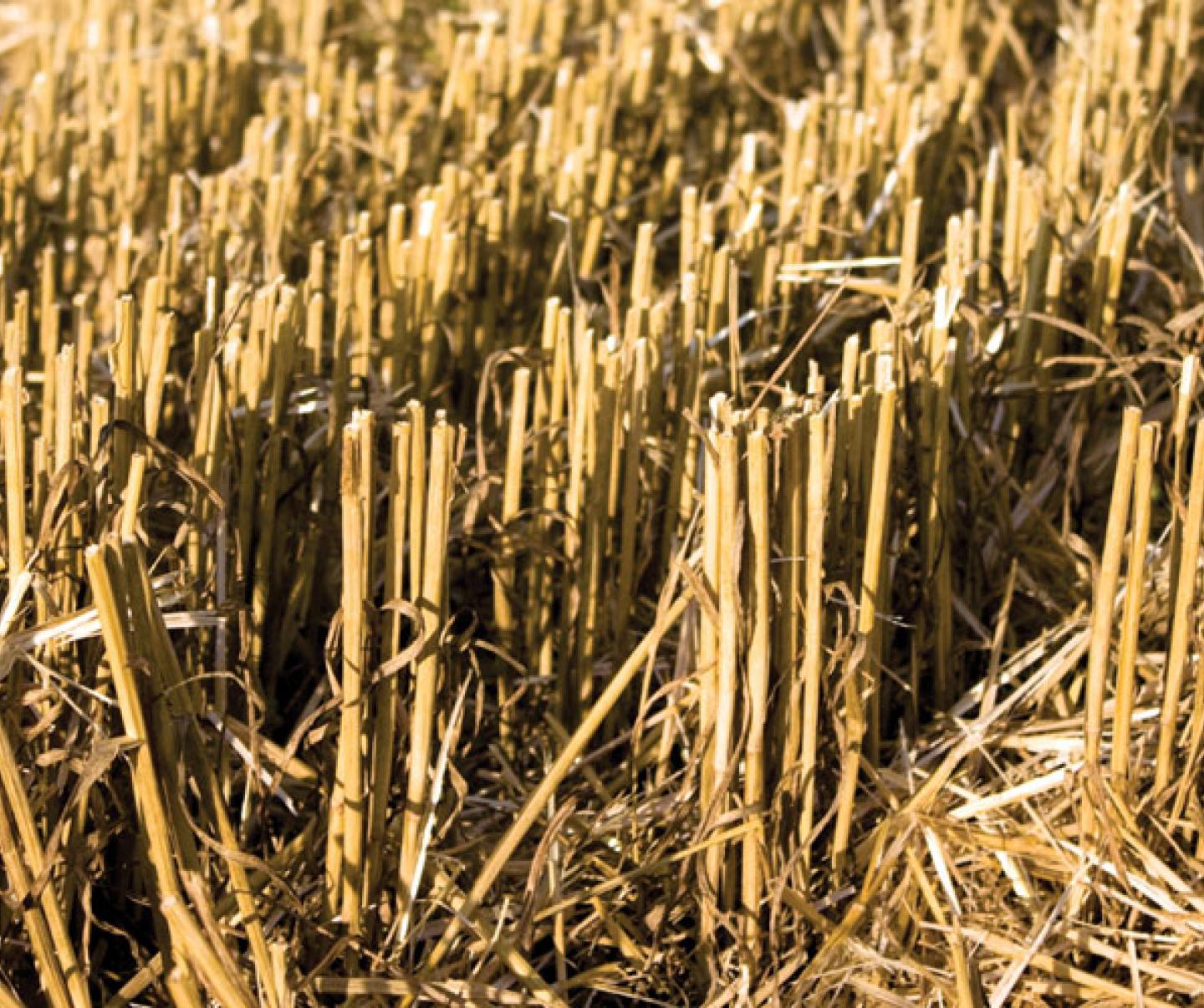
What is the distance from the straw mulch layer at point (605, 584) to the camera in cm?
125

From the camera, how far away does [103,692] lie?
1.34m

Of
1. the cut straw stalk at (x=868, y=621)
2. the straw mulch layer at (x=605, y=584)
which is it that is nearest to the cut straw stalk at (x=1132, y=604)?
the straw mulch layer at (x=605, y=584)

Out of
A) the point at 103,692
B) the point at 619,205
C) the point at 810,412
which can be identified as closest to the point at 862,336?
the point at 619,205

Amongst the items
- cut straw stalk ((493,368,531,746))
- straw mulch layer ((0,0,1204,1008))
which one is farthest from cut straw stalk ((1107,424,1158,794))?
cut straw stalk ((493,368,531,746))

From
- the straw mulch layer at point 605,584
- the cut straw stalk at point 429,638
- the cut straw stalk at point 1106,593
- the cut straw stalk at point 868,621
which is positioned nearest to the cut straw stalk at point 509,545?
the straw mulch layer at point 605,584

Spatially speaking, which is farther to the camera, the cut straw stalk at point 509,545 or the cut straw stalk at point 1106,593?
the cut straw stalk at point 509,545

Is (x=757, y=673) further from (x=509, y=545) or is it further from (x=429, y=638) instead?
(x=509, y=545)

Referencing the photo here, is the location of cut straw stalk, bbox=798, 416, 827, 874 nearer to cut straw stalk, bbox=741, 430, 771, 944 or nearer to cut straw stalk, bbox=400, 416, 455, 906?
cut straw stalk, bbox=741, 430, 771, 944

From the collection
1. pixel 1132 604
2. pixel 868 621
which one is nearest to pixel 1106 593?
pixel 1132 604

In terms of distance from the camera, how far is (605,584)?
5.16 feet

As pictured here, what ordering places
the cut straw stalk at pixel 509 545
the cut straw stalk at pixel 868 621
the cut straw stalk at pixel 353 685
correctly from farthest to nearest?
the cut straw stalk at pixel 509 545
the cut straw stalk at pixel 868 621
the cut straw stalk at pixel 353 685

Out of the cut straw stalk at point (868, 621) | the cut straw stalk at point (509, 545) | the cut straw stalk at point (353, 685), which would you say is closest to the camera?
the cut straw stalk at point (353, 685)

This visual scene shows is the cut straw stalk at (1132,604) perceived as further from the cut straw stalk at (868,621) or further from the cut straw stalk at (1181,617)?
the cut straw stalk at (868,621)

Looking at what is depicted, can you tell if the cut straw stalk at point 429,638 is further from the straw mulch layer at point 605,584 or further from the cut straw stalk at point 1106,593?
the cut straw stalk at point 1106,593
